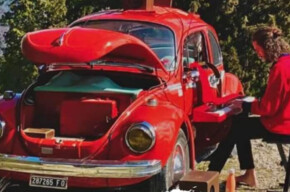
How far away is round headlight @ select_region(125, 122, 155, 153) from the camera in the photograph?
5414 mm

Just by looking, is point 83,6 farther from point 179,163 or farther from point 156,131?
point 156,131

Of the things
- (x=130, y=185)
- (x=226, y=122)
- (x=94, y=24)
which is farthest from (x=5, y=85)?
(x=130, y=185)

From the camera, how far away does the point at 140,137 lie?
543cm

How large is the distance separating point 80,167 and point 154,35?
6.67 feet

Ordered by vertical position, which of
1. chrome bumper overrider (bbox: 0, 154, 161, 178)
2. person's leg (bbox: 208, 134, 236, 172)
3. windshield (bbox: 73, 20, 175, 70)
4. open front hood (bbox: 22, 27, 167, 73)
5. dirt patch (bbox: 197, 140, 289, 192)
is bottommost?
dirt patch (bbox: 197, 140, 289, 192)

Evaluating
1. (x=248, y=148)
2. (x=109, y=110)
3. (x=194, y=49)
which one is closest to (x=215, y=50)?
(x=194, y=49)

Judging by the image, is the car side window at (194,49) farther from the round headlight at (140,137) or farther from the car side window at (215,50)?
the round headlight at (140,137)

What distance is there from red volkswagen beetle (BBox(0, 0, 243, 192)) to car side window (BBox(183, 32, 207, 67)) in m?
0.04

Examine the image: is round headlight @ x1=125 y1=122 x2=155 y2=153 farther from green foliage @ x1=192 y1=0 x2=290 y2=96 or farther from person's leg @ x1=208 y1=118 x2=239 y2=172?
green foliage @ x1=192 y1=0 x2=290 y2=96

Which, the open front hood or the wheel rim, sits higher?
the open front hood

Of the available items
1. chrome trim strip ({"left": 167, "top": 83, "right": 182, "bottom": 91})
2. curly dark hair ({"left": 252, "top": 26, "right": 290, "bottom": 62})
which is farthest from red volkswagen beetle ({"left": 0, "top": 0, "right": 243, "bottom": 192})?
curly dark hair ({"left": 252, "top": 26, "right": 290, "bottom": 62})

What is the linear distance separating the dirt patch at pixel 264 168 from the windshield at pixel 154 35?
1.47 meters

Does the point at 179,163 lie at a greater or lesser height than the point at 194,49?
lesser

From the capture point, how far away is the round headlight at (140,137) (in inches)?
213
